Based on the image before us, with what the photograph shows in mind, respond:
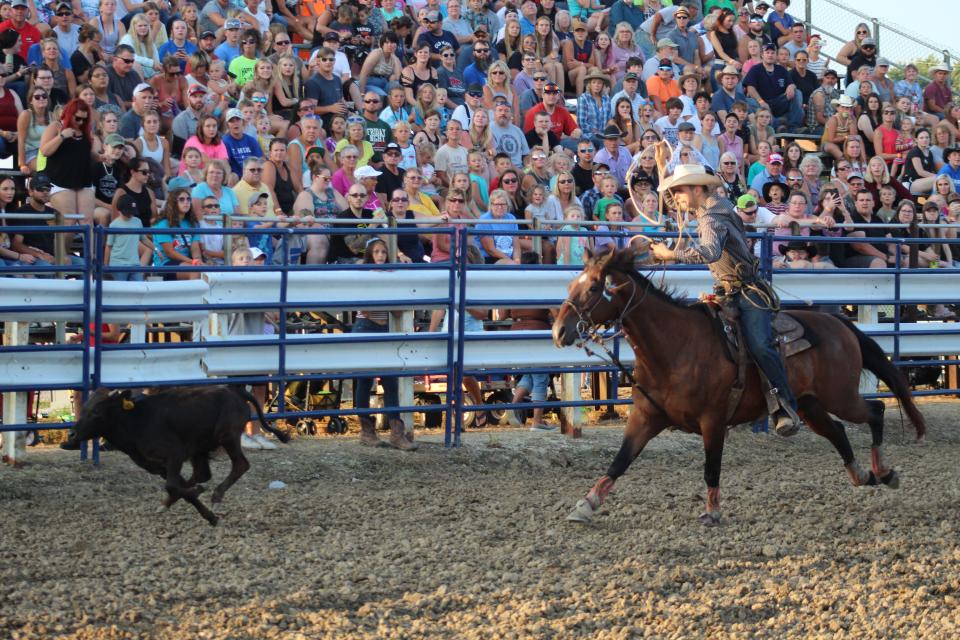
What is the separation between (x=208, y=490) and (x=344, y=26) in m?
8.79

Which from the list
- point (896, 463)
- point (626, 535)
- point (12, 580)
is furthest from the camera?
point (896, 463)

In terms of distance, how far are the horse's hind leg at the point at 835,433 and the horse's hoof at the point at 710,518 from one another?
4.10 ft

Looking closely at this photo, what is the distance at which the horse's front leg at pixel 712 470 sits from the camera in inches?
342

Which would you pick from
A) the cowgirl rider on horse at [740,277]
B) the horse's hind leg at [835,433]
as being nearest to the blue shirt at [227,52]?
the cowgirl rider on horse at [740,277]

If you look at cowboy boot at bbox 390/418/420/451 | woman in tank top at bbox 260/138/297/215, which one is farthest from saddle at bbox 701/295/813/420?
woman in tank top at bbox 260/138/297/215

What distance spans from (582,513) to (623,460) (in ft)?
1.51

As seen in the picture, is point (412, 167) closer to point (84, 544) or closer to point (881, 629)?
point (84, 544)

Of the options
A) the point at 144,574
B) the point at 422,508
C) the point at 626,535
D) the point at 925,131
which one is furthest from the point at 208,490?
the point at 925,131

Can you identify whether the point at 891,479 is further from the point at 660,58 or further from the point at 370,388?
the point at 660,58

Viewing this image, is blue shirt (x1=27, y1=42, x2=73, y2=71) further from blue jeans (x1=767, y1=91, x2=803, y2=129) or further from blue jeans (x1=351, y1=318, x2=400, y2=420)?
blue jeans (x1=767, y1=91, x2=803, y2=129)

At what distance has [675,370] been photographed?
8.62 meters

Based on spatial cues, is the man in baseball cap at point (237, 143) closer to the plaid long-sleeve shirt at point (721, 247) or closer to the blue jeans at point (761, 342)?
the plaid long-sleeve shirt at point (721, 247)

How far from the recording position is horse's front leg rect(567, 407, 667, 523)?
8492 mm

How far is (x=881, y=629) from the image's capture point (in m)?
6.18
